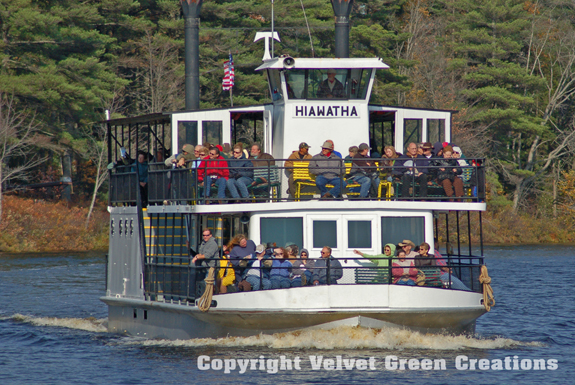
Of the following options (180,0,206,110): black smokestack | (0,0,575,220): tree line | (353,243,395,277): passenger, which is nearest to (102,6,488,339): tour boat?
(353,243,395,277): passenger

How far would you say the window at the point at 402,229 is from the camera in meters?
17.0

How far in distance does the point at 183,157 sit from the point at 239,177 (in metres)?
1.44

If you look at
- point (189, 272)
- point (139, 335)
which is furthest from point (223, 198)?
point (139, 335)

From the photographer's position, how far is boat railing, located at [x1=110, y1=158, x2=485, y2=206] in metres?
16.3

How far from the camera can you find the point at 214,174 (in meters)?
16.4

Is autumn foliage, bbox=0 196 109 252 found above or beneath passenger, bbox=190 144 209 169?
beneath

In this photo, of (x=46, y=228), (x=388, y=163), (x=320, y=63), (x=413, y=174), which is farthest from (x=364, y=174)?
(x=46, y=228)

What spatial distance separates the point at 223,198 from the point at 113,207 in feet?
17.1

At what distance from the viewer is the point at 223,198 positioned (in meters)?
16.2

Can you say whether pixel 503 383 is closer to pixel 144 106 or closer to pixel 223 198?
pixel 223 198

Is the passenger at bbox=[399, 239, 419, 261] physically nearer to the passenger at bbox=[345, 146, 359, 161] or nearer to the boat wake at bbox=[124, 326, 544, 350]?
the boat wake at bbox=[124, 326, 544, 350]

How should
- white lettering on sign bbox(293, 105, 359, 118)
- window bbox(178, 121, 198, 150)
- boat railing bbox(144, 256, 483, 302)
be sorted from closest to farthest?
boat railing bbox(144, 256, 483, 302) → white lettering on sign bbox(293, 105, 359, 118) → window bbox(178, 121, 198, 150)

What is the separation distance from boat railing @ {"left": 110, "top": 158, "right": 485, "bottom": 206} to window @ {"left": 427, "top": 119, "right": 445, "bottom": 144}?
2.61 metres

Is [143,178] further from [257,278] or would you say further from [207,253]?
[257,278]
